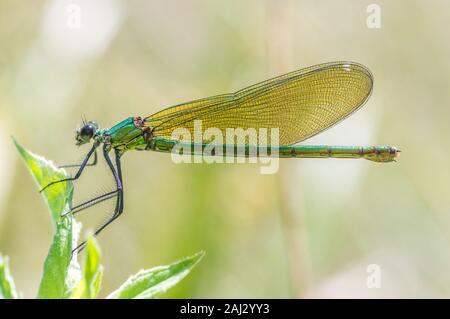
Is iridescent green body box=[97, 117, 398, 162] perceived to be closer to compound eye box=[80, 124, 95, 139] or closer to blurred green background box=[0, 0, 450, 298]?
compound eye box=[80, 124, 95, 139]

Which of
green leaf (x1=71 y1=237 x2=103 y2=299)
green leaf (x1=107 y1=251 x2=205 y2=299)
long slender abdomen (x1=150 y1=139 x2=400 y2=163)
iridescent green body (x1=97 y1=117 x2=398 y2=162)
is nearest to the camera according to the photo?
Result: green leaf (x1=71 y1=237 x2=103 y2=299)

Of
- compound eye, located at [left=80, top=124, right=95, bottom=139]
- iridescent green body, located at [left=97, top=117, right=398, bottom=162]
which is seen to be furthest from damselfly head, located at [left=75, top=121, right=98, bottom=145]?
iridescent green body, located at [left=97, top=117, right=398, bottom=162]

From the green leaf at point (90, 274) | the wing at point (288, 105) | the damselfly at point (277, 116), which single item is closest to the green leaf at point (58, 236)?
the green leaf at point (90, 274)

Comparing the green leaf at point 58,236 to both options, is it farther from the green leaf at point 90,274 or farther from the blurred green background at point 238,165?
the blurred green background at point 238,165

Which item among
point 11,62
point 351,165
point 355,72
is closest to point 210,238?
point 351,165

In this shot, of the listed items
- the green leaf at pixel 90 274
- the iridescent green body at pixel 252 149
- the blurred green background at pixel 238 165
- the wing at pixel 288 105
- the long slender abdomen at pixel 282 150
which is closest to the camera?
the green leaf at pixel 90 274
